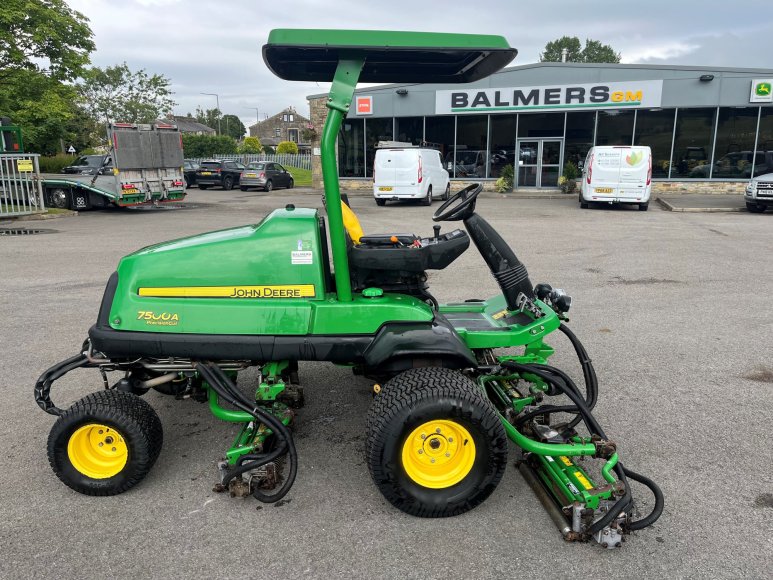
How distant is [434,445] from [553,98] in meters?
22.9

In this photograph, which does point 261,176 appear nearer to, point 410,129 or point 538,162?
point 410,129

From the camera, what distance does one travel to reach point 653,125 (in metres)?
23.0

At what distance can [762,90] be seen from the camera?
21297 millimetres

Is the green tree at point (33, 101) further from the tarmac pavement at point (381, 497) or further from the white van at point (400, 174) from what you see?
the tarmac pavement at point (381, 497)

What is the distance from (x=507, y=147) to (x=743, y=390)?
849 inches

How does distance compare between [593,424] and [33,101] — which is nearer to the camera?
[593,424]

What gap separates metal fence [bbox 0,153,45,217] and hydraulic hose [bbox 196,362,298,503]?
14.4 metres

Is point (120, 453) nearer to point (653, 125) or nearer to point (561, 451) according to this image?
point (561, 451)

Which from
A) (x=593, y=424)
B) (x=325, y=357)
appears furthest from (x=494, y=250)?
(x=325, y=357)

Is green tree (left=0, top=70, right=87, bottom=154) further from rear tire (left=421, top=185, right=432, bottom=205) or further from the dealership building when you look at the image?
rear tire (left=421, top=185, right=432, bottom=205)

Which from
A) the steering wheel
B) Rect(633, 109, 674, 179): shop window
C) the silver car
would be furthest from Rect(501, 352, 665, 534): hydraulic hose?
the silver car

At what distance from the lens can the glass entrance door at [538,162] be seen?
2417cm

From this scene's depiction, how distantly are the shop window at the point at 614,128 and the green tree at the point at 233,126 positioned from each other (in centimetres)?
8251

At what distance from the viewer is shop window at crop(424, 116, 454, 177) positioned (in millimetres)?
24953
